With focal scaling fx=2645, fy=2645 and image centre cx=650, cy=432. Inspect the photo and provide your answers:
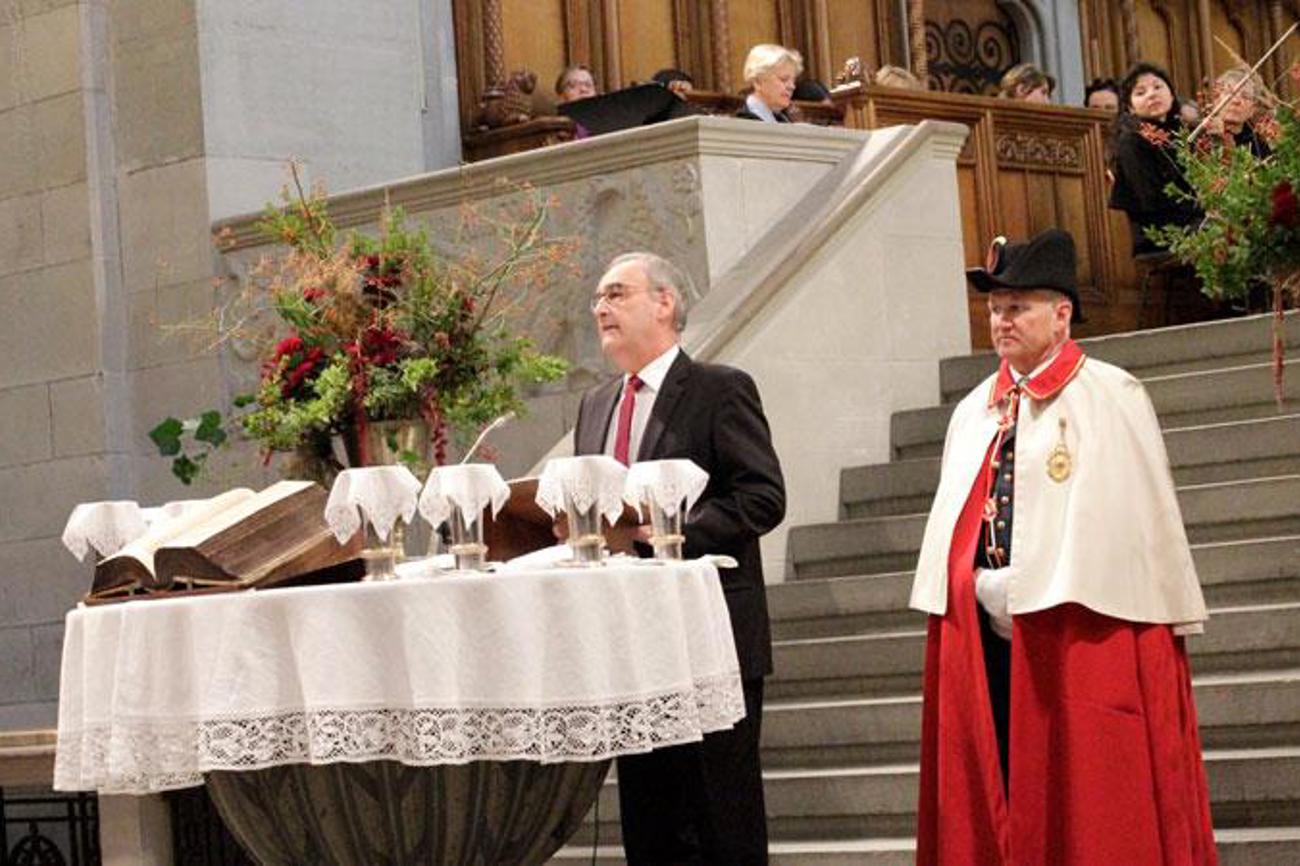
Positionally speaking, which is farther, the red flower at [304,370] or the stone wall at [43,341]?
the stone wall at [43,341]

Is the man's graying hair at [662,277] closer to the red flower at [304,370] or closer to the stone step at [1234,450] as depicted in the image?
the red flower at [304,370]

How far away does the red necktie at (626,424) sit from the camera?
21.4 ft

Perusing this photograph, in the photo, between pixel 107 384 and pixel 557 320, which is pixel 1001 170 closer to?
A: pixel 557 320

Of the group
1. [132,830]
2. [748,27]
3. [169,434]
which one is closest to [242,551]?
[132,830]

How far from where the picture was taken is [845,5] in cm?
1527

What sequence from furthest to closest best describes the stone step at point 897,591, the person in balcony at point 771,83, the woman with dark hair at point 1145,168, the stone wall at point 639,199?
the woman with dark hair at point 1145,168
the person in balcony at point 771,83
the stone wall at point 639,199
the stone step at point 897,591

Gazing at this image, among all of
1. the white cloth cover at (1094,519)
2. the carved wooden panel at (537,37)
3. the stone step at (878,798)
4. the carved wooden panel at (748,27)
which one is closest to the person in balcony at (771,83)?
the carved wooden panel at (537,37)

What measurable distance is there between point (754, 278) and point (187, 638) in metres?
4.59

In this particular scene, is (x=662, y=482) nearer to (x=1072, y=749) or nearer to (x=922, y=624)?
(x=1072, y=749)

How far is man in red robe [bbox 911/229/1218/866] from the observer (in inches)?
232

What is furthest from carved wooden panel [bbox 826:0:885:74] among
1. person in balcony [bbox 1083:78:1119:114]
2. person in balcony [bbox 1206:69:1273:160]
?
person in balcony [bbox 1206:69:1273:160]

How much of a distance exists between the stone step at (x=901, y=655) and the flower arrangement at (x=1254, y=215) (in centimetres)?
93

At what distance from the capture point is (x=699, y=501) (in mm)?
6363

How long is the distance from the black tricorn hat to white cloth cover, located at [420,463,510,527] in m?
1.62
